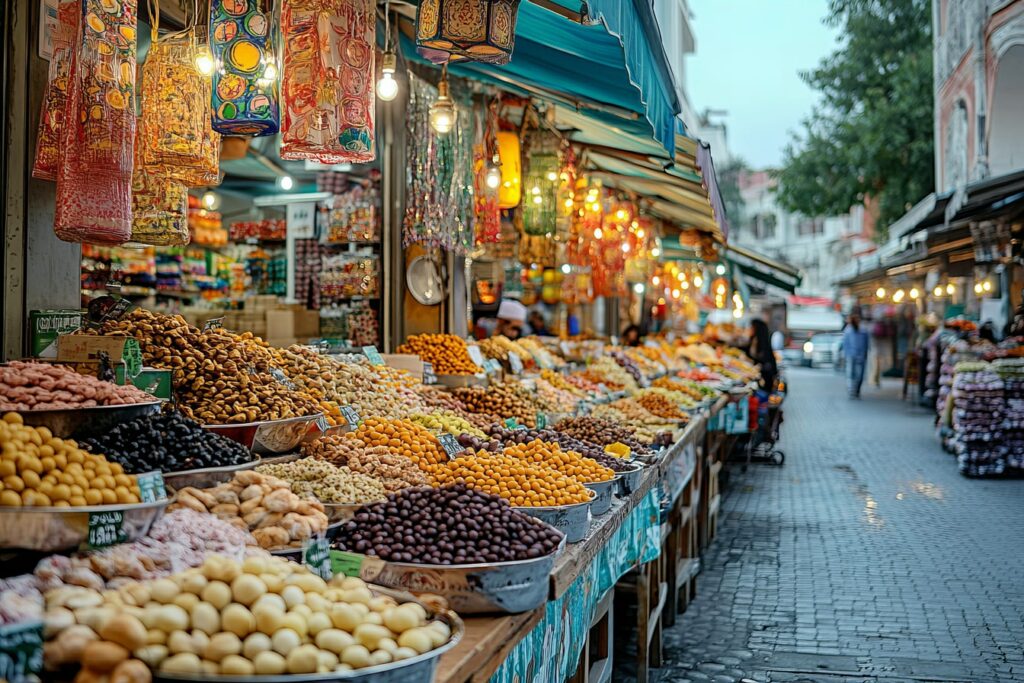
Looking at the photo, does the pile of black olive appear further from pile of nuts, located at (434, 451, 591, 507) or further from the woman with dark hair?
the woman with dark hair

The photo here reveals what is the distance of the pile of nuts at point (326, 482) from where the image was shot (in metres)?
2.74

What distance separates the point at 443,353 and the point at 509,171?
1642 millimetres

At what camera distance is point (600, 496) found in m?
3.45

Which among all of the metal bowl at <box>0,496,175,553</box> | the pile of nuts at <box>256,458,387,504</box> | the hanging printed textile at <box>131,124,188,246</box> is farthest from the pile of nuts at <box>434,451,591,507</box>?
the hanging printed textile at <box>131,124,188,246</box>

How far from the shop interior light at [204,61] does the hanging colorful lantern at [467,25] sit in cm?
83

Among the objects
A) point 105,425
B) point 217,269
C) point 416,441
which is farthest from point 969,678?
point 217,269

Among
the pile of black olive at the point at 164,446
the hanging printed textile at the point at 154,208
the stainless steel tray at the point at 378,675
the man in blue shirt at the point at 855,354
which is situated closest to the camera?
the stainless steel tray at the point at 378,675

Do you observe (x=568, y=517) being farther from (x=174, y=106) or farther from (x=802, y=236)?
(x=802, y=236)

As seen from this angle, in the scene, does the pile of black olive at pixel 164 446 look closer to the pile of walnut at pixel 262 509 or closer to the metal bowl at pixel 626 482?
the pile of walnut at pixel 262 509

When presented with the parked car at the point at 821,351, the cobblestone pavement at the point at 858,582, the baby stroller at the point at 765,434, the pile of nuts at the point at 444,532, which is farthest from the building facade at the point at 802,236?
the pile of nuts at the point at 444,532

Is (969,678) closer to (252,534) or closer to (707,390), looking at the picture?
(252,534)

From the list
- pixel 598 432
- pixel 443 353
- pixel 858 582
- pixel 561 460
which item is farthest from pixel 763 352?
pixel 561 460

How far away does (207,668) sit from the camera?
161cm

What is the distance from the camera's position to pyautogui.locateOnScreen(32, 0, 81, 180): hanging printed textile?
3.30 meters
